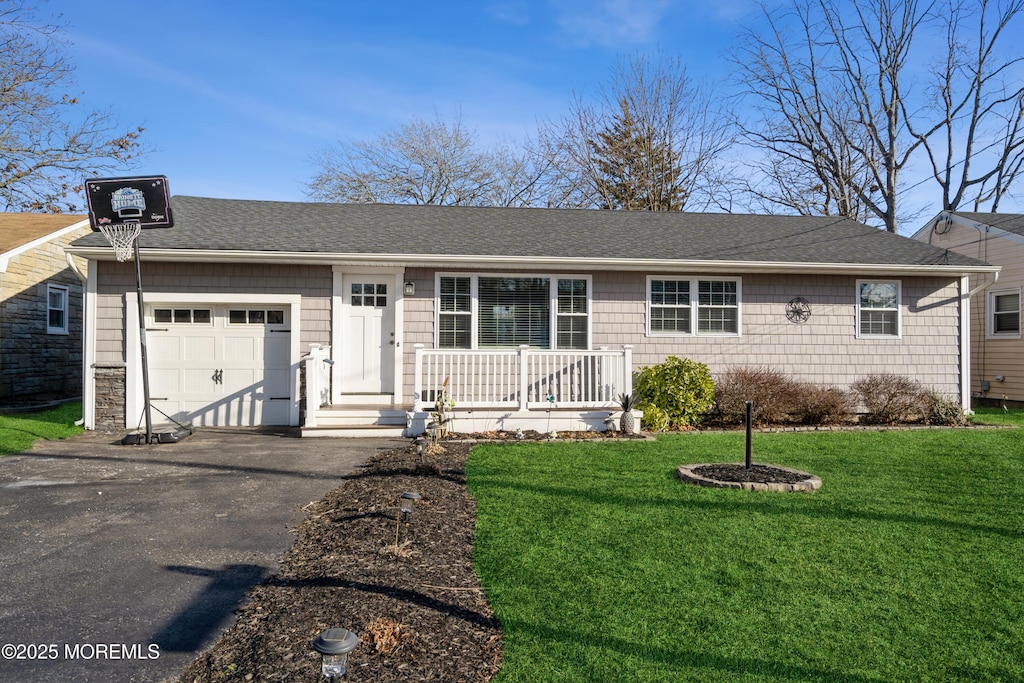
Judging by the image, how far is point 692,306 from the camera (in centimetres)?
1117

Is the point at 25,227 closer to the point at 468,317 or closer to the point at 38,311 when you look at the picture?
the point at 38,311

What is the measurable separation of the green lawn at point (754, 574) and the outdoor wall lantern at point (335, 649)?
0.72 meters

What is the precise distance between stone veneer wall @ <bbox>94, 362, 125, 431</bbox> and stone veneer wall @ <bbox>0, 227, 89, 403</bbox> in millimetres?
4107

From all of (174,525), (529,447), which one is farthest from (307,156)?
(174,525)

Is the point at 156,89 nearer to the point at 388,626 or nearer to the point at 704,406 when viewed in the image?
the point at 704,406

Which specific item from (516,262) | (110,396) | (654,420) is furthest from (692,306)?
(110,396)

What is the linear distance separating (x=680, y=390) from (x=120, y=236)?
340 inches

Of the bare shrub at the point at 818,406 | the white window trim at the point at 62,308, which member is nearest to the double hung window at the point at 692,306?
the bare shrub at the point at 818,406

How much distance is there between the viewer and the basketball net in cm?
899

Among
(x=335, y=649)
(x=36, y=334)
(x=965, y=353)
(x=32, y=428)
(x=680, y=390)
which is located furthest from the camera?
(x=36, y=334)

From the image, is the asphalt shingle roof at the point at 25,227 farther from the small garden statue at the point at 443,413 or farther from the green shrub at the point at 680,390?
the green shrub at the point at 680,390

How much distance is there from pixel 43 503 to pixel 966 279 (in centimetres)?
1422

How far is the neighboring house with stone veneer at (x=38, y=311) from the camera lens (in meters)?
13.5

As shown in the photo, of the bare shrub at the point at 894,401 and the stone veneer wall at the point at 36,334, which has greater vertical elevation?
the stone veneer wall at the point at 36,334
